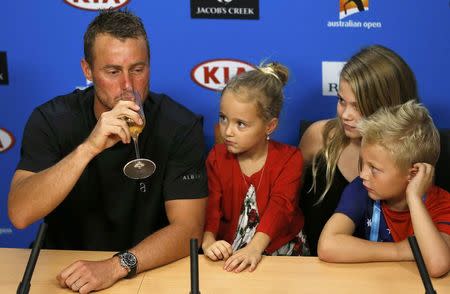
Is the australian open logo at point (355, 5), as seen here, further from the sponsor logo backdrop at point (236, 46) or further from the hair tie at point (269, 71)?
the hair tie at point (269, 71)

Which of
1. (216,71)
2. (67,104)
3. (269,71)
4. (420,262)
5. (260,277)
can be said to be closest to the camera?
(420,262)

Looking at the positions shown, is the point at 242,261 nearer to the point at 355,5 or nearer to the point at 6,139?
the point at 355,5

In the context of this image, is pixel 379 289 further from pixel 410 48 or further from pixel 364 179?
pixel 410 48

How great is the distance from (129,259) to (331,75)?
1.16 meters

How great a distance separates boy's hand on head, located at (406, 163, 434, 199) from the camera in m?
1.52

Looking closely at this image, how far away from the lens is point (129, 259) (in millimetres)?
1459

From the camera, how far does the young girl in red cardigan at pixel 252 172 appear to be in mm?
1876

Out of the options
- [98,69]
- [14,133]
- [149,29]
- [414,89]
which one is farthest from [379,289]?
[14,133]

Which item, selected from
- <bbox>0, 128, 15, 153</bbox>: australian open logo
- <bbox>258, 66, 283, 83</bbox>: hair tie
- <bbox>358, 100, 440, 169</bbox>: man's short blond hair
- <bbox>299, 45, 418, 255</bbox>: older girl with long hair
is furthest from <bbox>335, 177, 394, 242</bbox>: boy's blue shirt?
<bbox>0, 128, 15, 153</bbox>: australian open logo

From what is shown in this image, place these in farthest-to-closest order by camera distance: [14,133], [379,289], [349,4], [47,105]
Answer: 1. [14,133]
2. [349,4]
3. [47,105]
4. [379,289]

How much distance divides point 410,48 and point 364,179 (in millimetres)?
862

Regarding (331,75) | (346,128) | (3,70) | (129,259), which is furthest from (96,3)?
(129,259)

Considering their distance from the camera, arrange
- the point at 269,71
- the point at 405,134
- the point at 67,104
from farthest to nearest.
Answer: the point at 269,71 → the point at 67,104 → the point at 405,134

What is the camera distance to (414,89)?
1.94m
